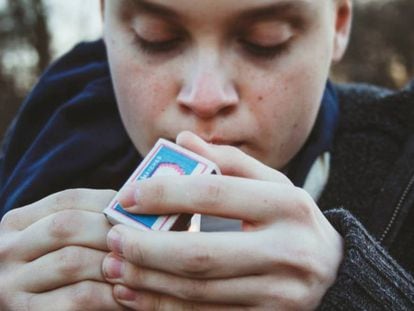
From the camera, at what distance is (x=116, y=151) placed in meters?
1.72

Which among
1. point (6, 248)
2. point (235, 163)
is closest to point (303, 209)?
point (235, 163)

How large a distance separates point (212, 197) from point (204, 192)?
0.01m

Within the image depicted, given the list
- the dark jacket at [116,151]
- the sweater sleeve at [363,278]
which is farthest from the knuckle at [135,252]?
the dark jacket at [116,151]

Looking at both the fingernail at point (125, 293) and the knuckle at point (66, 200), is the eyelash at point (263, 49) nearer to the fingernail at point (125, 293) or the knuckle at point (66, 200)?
the knuckle at point (66, 200)

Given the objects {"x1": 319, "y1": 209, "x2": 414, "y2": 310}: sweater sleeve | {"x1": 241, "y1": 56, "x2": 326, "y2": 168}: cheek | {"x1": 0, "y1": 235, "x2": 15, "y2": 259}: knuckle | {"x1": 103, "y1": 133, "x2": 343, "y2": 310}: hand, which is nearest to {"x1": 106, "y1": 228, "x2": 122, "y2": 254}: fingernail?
{"x1": 103, "y1": 133, "x2": 343, "y2": 310}: hand

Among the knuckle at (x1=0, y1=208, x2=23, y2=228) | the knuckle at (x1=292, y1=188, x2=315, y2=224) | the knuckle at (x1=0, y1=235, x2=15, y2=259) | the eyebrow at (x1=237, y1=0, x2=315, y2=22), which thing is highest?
the eyebrow at (x1=237, y1=0, x2=315, y2=22)

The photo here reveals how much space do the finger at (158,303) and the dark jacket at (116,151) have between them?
1.95ft

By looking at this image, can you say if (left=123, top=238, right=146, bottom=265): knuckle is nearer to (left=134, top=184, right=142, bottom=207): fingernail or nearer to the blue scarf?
(left=134, top=184, right=142, bottom=207): fingernail

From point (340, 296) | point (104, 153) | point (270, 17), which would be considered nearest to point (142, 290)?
point (340, 296)

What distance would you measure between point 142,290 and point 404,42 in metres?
12.7

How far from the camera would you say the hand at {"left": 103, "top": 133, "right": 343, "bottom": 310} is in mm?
938

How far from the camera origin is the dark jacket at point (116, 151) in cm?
154

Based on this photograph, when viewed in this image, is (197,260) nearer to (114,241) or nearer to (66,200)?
(114,241)

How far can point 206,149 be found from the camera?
103 cm
